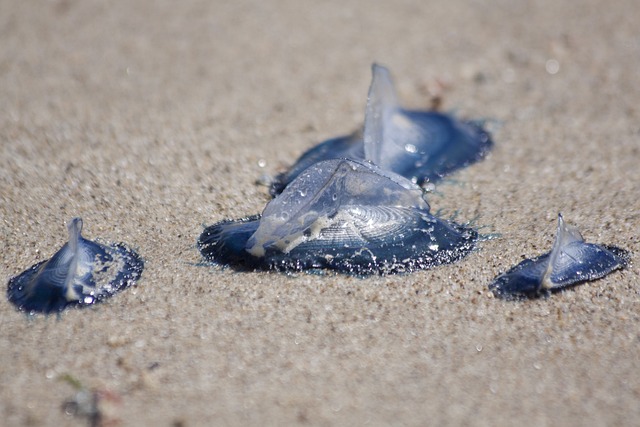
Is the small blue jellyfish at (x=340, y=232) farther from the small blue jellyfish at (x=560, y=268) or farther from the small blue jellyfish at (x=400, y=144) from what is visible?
the small blue jellyfish at (x=400, y=144)

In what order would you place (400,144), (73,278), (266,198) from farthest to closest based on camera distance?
1. (400,144)
2. (266,198)
3. (73,278)

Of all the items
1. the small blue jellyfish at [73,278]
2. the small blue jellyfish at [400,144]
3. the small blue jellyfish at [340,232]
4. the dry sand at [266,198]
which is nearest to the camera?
the dry sand at [266,198]

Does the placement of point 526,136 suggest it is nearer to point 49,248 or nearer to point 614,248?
point 614,248

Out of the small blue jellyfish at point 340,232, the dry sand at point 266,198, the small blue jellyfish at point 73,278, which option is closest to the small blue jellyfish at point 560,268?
the dry sand at point 266,198

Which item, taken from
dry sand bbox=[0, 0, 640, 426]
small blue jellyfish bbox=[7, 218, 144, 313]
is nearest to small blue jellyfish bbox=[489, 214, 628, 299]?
dry sand bbox=[0, 0, 640, 426]

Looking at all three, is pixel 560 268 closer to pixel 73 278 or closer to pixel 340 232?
pixel 340 232

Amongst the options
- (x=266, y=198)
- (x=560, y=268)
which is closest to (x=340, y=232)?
(x=266, y=198)
